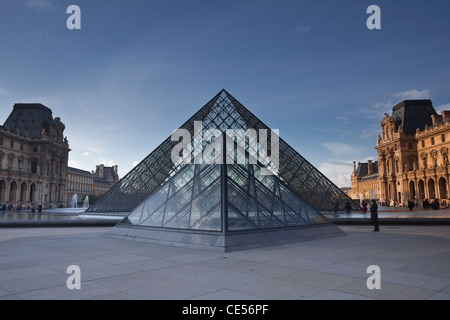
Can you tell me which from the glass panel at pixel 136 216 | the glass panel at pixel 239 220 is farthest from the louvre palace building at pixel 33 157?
the glass panel at pixel 239 220

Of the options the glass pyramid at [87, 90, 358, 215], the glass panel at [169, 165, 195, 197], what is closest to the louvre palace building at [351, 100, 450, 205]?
the glass pyramid at [87, 90, 358, 215]

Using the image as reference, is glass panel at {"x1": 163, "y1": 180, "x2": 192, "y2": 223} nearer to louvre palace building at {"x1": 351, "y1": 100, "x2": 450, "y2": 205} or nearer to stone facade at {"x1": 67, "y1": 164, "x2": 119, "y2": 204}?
louvre palace building at {"x1": 351, "y1": 100, "x2": 450, "y2": 205}

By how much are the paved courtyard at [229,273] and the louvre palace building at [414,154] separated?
51827mm

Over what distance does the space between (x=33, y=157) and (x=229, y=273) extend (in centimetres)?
7276

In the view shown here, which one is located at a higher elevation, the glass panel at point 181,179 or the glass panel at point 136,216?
the glass panel at point 181,179

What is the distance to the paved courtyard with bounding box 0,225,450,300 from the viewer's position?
13.5 ft

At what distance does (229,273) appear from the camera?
535 cm

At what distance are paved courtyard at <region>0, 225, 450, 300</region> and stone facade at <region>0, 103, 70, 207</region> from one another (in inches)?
2317

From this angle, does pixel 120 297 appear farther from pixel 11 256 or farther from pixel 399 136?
pixel 399 136

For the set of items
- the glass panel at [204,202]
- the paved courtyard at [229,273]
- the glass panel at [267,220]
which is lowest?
the paved courtyard at [229,273]

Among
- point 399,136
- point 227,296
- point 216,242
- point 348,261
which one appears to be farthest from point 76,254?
point 399,136

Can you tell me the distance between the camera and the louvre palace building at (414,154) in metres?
54.7

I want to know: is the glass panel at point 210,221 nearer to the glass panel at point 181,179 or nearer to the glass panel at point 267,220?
the glass panel at point 267,220

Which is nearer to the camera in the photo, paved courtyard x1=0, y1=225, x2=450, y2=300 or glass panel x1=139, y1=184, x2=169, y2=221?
paved courtyard x1=0, y1=225, x2=450, y2=300
